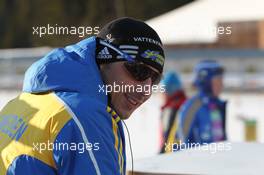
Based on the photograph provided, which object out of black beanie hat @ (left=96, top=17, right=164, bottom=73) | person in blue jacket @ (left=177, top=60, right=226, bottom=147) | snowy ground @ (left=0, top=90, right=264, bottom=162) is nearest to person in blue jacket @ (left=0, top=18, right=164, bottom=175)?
black beanie hat @ (left=96, top=17, right=164, bottom=73)

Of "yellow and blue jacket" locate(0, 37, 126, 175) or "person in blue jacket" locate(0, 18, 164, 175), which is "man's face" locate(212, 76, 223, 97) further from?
"yellow and blue jacket" locate(0, 37, 126, 175)

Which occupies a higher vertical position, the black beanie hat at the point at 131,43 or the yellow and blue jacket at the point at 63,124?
the black beanie hat at the point at 131,43

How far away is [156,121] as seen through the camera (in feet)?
39.5

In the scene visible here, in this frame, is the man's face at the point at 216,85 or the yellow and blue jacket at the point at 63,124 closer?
the yellow and blue jacket at the point at 63,124

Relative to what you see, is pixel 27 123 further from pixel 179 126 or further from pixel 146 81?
pixel 179 126

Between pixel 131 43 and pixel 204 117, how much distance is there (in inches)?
181

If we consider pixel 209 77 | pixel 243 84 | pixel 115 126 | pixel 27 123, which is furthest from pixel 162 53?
pixel 243 84

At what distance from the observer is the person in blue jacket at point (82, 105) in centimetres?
209

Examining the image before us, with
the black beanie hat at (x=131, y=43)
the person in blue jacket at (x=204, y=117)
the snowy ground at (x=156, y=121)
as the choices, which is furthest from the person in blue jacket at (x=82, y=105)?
the snowy ground at (x=156, y=121)

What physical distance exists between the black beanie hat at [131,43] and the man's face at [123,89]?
0.11 ft

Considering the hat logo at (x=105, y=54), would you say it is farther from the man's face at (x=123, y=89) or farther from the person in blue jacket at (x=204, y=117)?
the person in blue jacket at (x=204, y=117)

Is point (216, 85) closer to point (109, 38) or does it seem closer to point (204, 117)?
point (204, 117)

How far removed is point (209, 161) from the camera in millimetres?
3160

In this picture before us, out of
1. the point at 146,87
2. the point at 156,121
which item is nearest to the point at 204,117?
the point at 146,87
